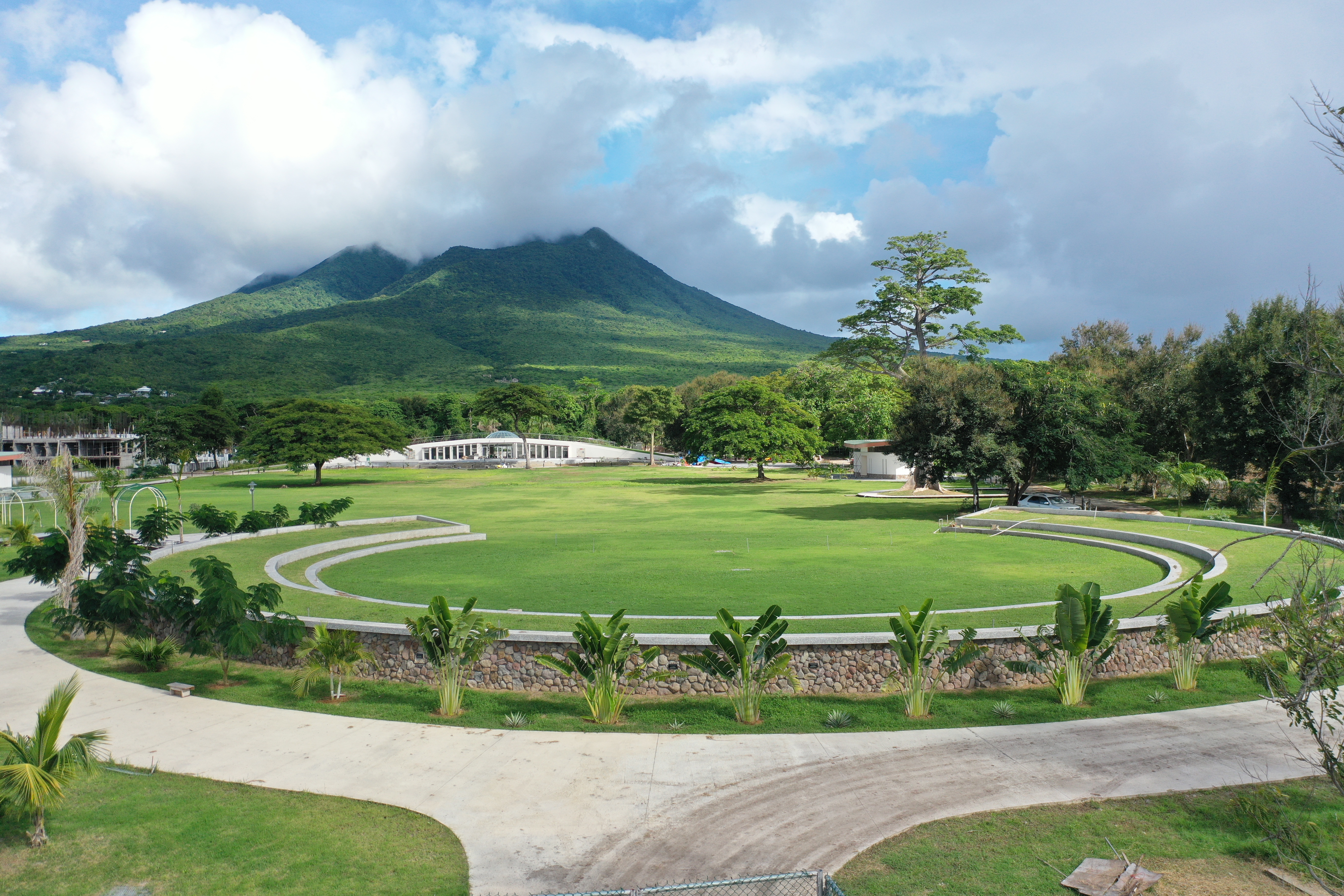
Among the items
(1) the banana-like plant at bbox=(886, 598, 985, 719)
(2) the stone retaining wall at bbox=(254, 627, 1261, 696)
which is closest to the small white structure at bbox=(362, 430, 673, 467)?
(2) the stone retaining wall at bbox=(254, 627, 1261, 696)

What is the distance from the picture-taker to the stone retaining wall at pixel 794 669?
10.7m

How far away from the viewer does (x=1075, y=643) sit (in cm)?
1009

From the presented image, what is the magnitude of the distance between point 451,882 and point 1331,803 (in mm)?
7775

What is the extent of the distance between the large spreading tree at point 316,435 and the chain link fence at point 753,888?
5280cm

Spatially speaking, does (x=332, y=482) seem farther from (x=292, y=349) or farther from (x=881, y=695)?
(x=292, y=349)

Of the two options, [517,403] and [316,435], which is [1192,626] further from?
[517,403]

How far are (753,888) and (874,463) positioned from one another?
5558 centimetres

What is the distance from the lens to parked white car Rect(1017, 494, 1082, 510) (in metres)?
32.7

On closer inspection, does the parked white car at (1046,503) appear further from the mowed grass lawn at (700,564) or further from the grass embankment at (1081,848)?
the grass embankment at (1081,848)

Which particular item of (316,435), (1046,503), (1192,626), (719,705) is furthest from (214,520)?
(316,435)

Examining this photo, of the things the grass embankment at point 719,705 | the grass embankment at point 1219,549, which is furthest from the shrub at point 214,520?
the grass embankment at point 1219,549

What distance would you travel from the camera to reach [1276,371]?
95.1 feet

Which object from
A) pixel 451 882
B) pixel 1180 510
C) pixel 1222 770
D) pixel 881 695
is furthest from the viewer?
pixel 1180 510

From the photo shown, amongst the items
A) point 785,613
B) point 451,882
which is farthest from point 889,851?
point 785,613
